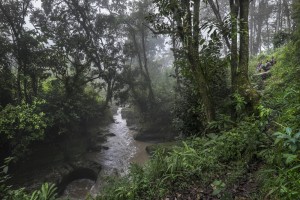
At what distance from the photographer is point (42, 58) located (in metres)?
15.0

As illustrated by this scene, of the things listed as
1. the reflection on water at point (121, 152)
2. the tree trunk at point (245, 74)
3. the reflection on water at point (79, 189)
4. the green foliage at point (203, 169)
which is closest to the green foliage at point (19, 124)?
the reflection on water at point (79, 189)

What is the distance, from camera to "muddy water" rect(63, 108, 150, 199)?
12799 millimetres

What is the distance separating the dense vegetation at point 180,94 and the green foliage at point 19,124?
62mm

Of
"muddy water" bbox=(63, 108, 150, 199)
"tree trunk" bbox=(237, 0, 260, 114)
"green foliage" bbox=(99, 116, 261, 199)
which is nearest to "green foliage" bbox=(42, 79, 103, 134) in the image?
"muddy water" bbox=(63, 108, 150, 199)

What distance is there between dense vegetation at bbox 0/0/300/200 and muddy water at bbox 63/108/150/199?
2276 mm

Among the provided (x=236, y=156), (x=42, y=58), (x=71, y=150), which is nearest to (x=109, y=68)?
(x=42, y=58)

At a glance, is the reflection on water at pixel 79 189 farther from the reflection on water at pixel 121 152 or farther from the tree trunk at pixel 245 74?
the tree trunk at pixel 245 74

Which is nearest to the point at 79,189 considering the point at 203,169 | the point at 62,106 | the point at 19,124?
the point at 19,124

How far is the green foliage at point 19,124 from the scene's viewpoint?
10.9 m

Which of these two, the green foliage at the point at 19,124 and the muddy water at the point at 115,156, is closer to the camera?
the green foliage at the point at 19,124

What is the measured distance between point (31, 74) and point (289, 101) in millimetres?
14108

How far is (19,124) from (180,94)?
31.0 ft

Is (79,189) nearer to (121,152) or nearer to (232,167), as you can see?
(121,152)

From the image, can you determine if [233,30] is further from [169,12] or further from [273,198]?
[273,198]
